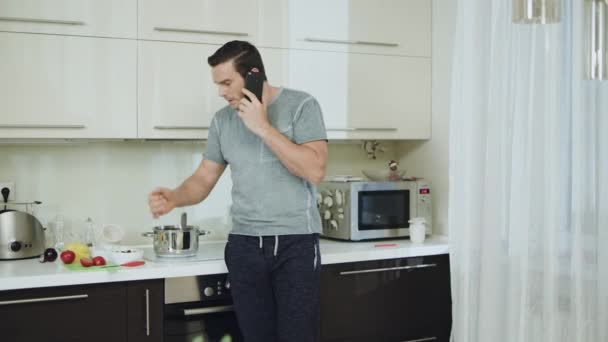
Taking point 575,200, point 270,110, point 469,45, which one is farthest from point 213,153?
point 575,200

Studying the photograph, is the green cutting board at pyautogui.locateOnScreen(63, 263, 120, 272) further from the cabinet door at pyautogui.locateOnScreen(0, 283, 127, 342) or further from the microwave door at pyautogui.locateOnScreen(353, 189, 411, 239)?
the microwave door at pyautogui.locateOnScreen(353, 189, 411, 239)

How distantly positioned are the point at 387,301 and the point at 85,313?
1.23m

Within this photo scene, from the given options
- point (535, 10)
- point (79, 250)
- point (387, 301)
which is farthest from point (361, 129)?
point (535, 10)

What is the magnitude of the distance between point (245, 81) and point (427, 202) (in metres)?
1.30

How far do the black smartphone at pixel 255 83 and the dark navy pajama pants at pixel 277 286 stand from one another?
479 mm

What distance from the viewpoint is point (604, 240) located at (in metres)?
2.38

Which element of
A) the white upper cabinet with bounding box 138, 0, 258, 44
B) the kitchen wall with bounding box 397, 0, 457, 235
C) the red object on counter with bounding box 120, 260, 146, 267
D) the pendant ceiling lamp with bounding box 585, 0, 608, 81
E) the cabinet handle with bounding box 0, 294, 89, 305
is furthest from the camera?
the kitchen wall with bounding box 397, 0, 457, 235

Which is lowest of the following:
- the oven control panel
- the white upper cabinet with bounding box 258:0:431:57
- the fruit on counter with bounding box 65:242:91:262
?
the oven control panel

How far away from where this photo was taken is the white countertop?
2.34m

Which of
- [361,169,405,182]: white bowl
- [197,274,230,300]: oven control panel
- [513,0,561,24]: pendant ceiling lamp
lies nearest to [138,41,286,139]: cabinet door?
[197,274,230,300]: oven control panel

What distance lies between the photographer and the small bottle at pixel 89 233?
3.01 meters

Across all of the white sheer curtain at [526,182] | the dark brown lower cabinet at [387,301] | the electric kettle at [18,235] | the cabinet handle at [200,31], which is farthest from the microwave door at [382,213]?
the electric kettle at [18,235]

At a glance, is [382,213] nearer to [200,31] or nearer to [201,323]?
[201,323]

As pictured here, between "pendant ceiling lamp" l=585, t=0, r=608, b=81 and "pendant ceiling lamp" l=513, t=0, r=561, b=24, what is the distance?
58mm
